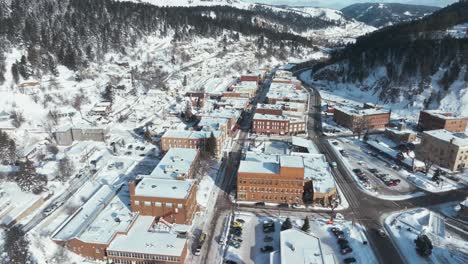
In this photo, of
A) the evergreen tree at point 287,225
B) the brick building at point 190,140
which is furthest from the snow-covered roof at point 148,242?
the brick building at point 190,140

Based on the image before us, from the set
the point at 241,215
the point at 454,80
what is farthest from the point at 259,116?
the point at 454,80

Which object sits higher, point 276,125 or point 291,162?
point 291,162

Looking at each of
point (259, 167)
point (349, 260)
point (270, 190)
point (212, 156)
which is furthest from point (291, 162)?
point (212, 156)

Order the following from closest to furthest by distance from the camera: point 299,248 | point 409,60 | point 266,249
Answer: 1. point 299,248
2. point 266,249
3. point 409,60

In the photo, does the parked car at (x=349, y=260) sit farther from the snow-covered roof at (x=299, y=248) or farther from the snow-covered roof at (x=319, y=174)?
the snow-covered roof at (x=319, y=174)

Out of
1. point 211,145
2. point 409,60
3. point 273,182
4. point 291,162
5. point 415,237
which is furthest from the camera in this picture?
point 409,60

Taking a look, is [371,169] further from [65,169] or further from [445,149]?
[65,169]
